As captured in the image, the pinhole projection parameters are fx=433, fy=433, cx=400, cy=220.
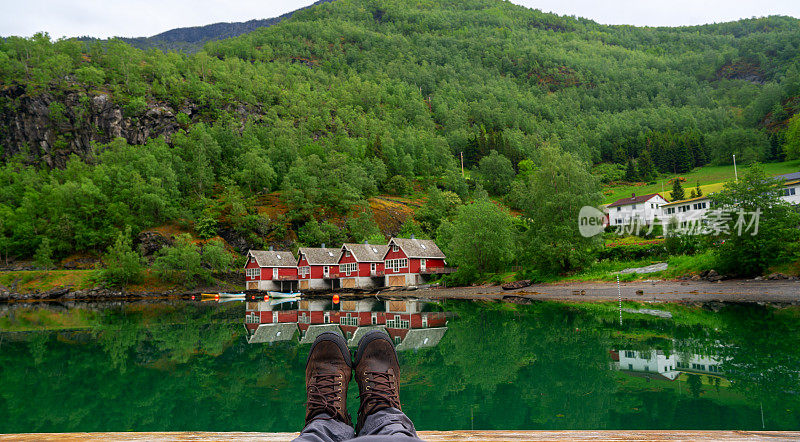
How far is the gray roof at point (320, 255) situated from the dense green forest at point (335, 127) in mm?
7986

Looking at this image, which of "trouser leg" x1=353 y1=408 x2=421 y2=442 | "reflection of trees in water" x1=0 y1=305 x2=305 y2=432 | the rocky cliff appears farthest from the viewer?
the rocky cliff

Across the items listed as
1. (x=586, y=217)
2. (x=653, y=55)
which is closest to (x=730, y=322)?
(x=586, y=217)

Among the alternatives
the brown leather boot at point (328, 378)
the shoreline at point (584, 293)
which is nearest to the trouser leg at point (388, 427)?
the brown leather boot at point (328, 378)

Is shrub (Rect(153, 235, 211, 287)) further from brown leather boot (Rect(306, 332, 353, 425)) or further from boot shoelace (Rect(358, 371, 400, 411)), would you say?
boot shoelace (Rect(358, 371, 400, 411))

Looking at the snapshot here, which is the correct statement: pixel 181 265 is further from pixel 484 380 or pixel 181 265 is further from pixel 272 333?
pixel 484 380

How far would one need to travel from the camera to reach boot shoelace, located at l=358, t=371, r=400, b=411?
3.97 m

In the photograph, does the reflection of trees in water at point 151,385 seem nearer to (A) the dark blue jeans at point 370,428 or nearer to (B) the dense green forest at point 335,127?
(A) the dark blue jeans at point 370,428

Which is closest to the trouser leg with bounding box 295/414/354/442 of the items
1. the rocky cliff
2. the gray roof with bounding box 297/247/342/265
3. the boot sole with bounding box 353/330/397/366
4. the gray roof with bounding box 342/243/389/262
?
the boot sole with bounding box 353/330/397/366

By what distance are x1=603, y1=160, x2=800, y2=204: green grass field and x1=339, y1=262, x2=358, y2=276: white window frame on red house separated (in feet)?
159

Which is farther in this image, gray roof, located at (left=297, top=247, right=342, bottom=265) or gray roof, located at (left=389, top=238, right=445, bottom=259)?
gray roof, located at (left=297, top=247, right=342, bottom=265)

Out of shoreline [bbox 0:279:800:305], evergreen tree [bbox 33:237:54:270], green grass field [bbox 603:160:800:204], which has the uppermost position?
green grass field [bbox 603:160:800:204]

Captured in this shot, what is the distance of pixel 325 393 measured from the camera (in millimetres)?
4066

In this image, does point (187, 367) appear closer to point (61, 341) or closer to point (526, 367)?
point (526, 367)

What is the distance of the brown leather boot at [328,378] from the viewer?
12.6 feet
